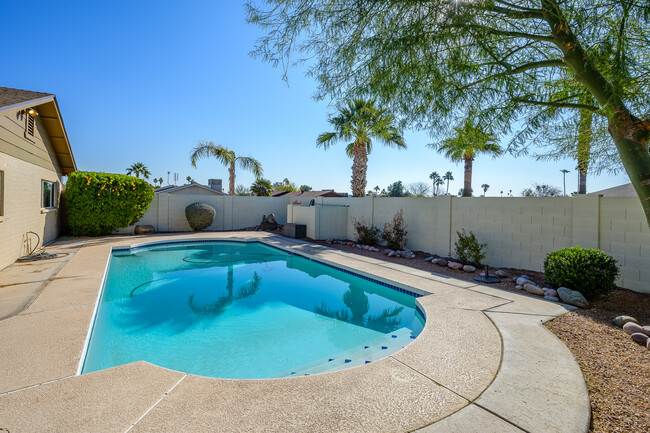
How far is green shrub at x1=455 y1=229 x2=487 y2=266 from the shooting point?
766 centimetres

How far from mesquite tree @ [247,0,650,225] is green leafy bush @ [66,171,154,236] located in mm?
A: 11011

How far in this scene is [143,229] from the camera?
1373 centimetres

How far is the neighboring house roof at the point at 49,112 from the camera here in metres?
6.59

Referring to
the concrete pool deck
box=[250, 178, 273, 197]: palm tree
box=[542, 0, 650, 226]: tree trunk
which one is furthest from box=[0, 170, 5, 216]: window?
box=[250, 178, 273, 197]: palm tree

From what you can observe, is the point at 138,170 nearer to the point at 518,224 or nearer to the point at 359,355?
the point at 518,224

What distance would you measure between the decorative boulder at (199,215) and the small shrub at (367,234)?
7478 millimetres

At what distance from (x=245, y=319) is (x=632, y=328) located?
17.6ft

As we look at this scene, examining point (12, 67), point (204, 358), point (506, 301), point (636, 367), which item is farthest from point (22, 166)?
point (636, 367)


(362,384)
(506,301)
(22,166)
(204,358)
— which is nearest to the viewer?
(362,384)

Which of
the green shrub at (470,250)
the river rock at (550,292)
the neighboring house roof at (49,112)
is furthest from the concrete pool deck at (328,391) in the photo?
the neighboring house roof at (49,112)

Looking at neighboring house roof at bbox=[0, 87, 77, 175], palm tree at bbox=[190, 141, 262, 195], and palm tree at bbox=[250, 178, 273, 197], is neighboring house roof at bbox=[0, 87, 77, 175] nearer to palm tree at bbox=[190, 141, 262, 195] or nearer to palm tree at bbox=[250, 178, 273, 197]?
palm tree at bbox=[190, 141, 262, 195]

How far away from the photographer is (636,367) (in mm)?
2883

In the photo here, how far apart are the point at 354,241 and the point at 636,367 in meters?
9.73

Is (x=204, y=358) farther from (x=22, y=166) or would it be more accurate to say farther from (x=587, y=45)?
(x=22, y=166)
